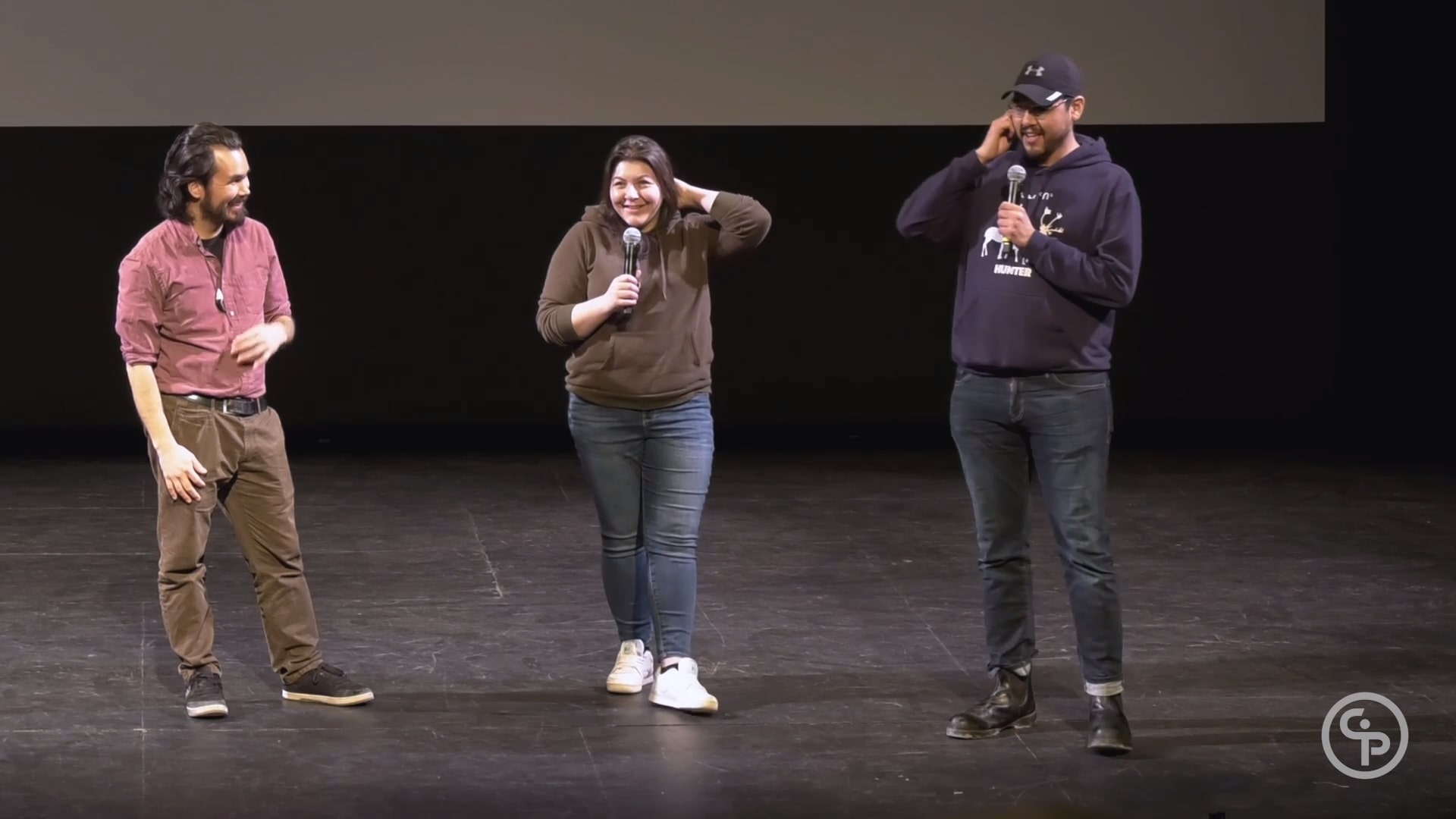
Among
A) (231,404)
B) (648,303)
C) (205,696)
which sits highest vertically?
(648,303)

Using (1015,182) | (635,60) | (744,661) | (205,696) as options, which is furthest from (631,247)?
(635,60)

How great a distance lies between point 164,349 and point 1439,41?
17.6 feet

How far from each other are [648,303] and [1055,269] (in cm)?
75

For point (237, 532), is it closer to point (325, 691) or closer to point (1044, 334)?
point (325, 691)

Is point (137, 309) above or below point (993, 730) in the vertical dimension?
above

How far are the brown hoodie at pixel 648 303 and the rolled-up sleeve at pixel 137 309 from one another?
2.24ft

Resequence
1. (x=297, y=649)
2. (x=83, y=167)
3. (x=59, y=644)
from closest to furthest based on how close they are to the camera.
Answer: (x=297, y=649), (x=59, y=644), (x=83, y=167)

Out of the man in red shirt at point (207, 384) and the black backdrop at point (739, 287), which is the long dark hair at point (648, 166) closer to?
the man in red shirt at point (207, 384)

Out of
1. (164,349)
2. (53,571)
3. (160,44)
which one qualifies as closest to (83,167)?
(160,44)

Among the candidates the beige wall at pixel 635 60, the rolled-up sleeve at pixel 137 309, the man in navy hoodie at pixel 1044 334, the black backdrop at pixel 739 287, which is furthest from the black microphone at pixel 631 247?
the black backdrop at pixel 739 287

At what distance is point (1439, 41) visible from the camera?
7.01m

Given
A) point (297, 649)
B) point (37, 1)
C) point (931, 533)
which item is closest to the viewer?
point (297, 649)

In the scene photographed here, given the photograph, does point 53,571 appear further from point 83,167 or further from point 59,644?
point 83,167

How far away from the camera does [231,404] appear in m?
3.38
